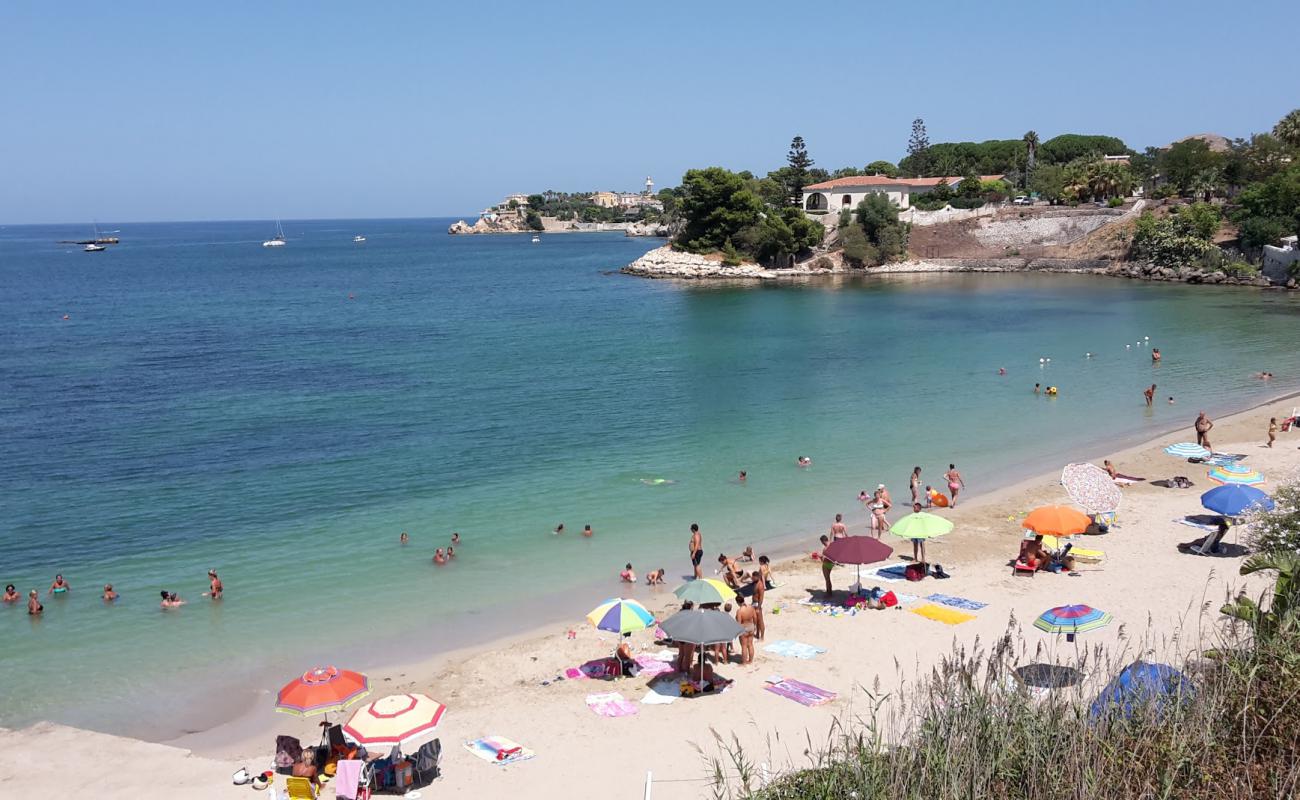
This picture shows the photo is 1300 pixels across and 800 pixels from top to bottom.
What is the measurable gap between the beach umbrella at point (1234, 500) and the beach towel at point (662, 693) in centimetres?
1241

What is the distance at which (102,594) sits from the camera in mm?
19859

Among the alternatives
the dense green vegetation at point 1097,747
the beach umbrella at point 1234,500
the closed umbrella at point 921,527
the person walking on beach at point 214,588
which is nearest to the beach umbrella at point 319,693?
the dense green vegetation at point 1097,747

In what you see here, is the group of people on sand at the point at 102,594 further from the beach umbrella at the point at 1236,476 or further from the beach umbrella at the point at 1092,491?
the beach umbrella at the point at 1236,476

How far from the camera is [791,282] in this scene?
89125 mm

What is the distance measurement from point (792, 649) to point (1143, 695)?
7.61 m

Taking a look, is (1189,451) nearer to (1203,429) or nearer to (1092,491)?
(1203,429)

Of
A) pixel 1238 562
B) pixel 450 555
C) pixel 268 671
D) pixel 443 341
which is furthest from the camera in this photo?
pixel 443 341

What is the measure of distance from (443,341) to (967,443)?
117 feet

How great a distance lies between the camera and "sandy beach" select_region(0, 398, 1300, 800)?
12.5m

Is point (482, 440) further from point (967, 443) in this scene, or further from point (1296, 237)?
point (1296, 237)

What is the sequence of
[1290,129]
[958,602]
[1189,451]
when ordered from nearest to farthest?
[958,602] < [1189,451] < [1290,129]

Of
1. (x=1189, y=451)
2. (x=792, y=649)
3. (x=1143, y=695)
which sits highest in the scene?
(x=1143, y=695)

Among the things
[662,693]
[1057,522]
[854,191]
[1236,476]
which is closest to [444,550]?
[662,693]

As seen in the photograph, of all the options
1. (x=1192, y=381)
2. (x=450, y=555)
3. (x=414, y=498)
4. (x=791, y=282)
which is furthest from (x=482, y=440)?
(x=791, y=282)
